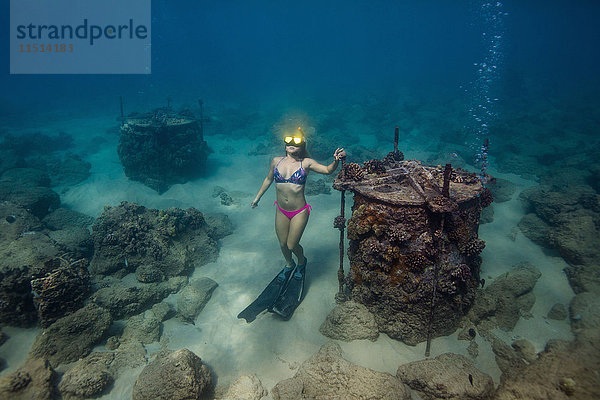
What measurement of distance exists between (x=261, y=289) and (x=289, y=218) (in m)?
1.89

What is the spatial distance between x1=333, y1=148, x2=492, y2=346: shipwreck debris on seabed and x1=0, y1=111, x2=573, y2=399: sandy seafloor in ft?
1.67

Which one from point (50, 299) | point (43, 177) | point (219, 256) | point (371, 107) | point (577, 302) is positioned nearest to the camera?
point (50, 299)

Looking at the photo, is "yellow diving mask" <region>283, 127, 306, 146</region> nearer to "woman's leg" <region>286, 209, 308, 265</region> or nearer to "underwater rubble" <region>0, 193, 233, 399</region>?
"woman's leg" <region>286, 209, 308, 265</region>

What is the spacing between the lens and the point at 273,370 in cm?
450

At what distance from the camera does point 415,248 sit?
4.21 metres

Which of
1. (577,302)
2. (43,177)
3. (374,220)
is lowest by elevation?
(577,302)

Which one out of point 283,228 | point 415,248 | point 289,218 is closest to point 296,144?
point 289,218

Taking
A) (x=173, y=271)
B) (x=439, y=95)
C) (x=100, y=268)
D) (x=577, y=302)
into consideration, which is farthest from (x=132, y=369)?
(x=439, y=95)

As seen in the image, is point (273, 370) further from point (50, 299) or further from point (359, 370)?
point (50, 299)

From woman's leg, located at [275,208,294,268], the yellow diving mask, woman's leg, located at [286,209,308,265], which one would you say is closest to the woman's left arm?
the yellow diving mask

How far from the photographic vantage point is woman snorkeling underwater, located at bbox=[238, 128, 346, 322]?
5.64 meters

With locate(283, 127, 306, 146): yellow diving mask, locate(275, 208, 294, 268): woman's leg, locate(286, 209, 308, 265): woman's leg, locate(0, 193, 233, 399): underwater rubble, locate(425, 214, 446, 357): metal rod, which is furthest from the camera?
locate(275, 208, 294, 268): woman's leg

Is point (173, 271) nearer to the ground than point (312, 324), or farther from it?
farther from it

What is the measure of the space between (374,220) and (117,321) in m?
5.34
